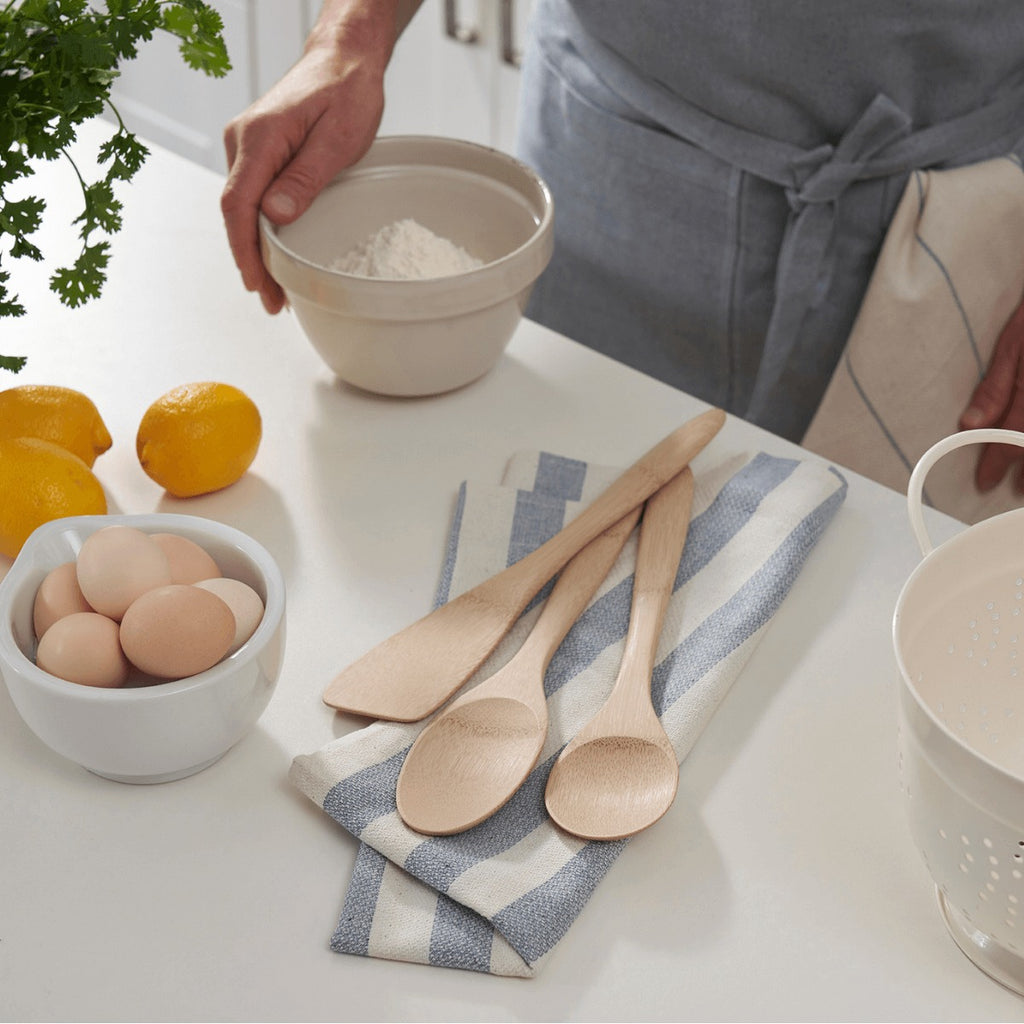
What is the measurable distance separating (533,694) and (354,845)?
12 centimetres

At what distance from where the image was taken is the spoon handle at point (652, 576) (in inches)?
24.8

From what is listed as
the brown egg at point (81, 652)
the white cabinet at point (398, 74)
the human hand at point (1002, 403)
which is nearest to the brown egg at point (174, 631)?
the brown egg at point (81, 652)

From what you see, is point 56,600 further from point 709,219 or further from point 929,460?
point 709,219

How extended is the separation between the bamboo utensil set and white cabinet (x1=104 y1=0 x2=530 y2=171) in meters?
1.47

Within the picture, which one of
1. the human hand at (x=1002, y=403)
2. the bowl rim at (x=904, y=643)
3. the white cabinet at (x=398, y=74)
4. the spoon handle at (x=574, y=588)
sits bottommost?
the white cabinet at (x=398, y=74)

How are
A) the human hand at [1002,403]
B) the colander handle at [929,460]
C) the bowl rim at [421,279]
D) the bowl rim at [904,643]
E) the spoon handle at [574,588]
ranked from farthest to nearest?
the human hand at [1002,403] → the bowl rim at [421,279] → the spoon handle at [574,588] → the colander handle at [929,460] → the bowl rim at [904,643]

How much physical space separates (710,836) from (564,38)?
0.89 meters

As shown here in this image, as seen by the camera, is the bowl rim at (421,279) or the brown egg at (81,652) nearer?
the brown egg at (81,652)

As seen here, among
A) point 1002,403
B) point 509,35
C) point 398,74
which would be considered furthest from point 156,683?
point 398,74

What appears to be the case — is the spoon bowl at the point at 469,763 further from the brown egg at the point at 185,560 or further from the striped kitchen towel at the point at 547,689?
the brown egg at the point at 185,560

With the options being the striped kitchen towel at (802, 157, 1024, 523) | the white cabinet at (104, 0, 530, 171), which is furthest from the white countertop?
the white cabinet at (104, 0, 530, 171)

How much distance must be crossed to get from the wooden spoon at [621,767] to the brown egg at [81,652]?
0.73 ft

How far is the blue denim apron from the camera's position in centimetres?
107

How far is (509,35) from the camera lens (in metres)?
2.03
